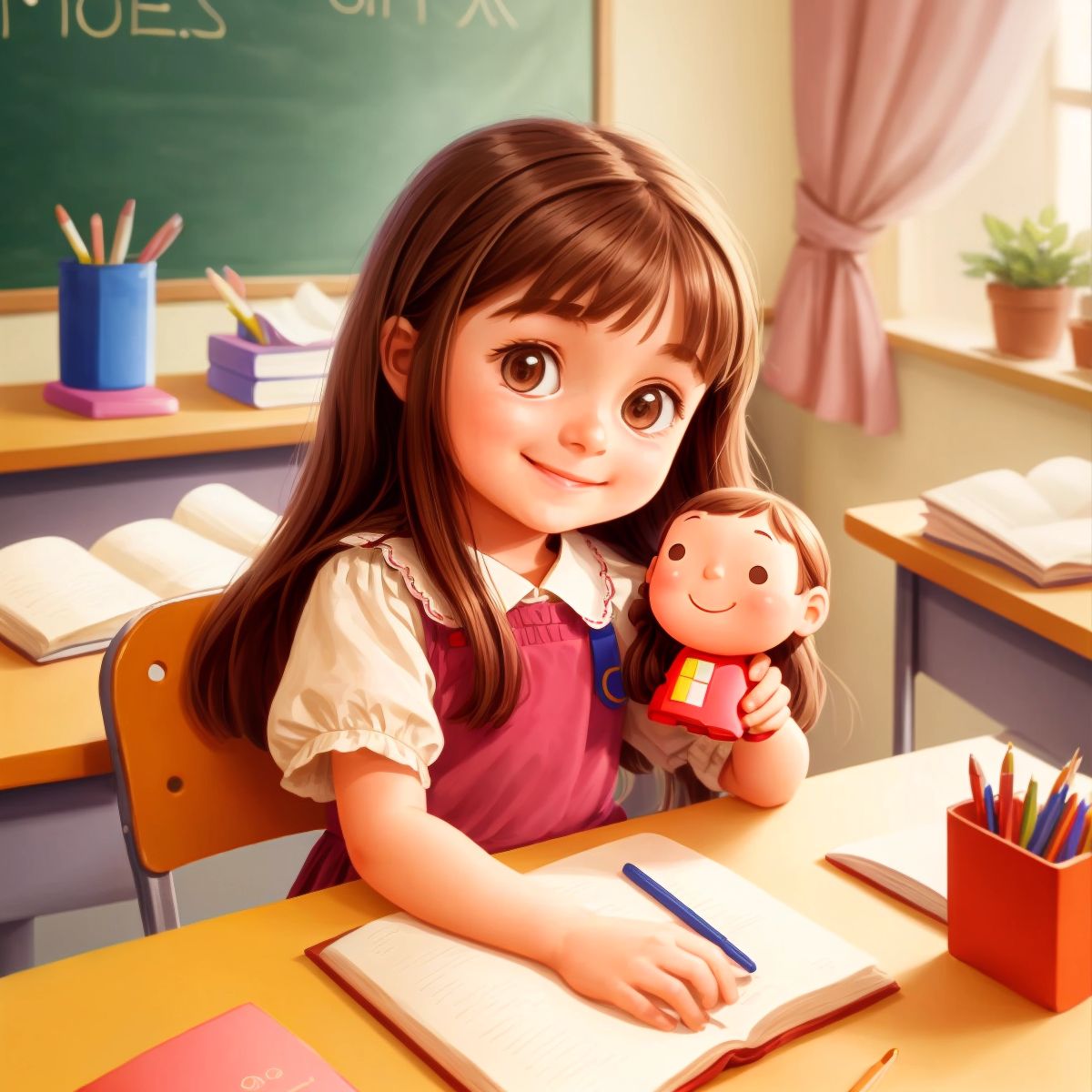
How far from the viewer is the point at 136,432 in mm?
2197

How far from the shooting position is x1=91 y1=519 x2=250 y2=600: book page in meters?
1.54

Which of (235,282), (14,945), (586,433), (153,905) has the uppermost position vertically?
(235,282)

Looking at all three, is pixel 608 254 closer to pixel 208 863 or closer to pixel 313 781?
pixel 313 781

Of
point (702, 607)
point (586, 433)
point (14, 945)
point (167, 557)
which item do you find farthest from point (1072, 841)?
point (14, 945)

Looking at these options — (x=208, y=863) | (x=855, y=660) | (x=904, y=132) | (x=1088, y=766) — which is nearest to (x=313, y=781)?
(x=1088, y=766)

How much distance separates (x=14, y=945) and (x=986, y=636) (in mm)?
1176

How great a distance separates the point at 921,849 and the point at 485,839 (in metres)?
0.35

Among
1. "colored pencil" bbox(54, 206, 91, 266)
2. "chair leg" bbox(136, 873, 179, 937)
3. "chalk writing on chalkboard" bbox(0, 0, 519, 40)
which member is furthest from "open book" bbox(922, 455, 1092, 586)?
"chalk writing on chalkboard" bbox(0, 0, 519, 40)

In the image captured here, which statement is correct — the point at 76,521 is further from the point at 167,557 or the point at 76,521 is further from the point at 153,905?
the point at 153,905

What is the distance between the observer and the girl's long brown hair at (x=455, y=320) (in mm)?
995

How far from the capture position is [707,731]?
1.00 meters

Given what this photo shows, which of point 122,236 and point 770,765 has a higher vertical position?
point 122,236

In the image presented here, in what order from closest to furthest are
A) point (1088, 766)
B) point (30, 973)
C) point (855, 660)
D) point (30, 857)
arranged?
point (30, 973) → point (30, 857) → point (1088, 766) → point (855, 660)

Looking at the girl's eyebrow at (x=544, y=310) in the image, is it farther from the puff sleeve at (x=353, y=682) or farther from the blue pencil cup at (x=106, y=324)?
the blue pencil cup at (x=106, y=324)
